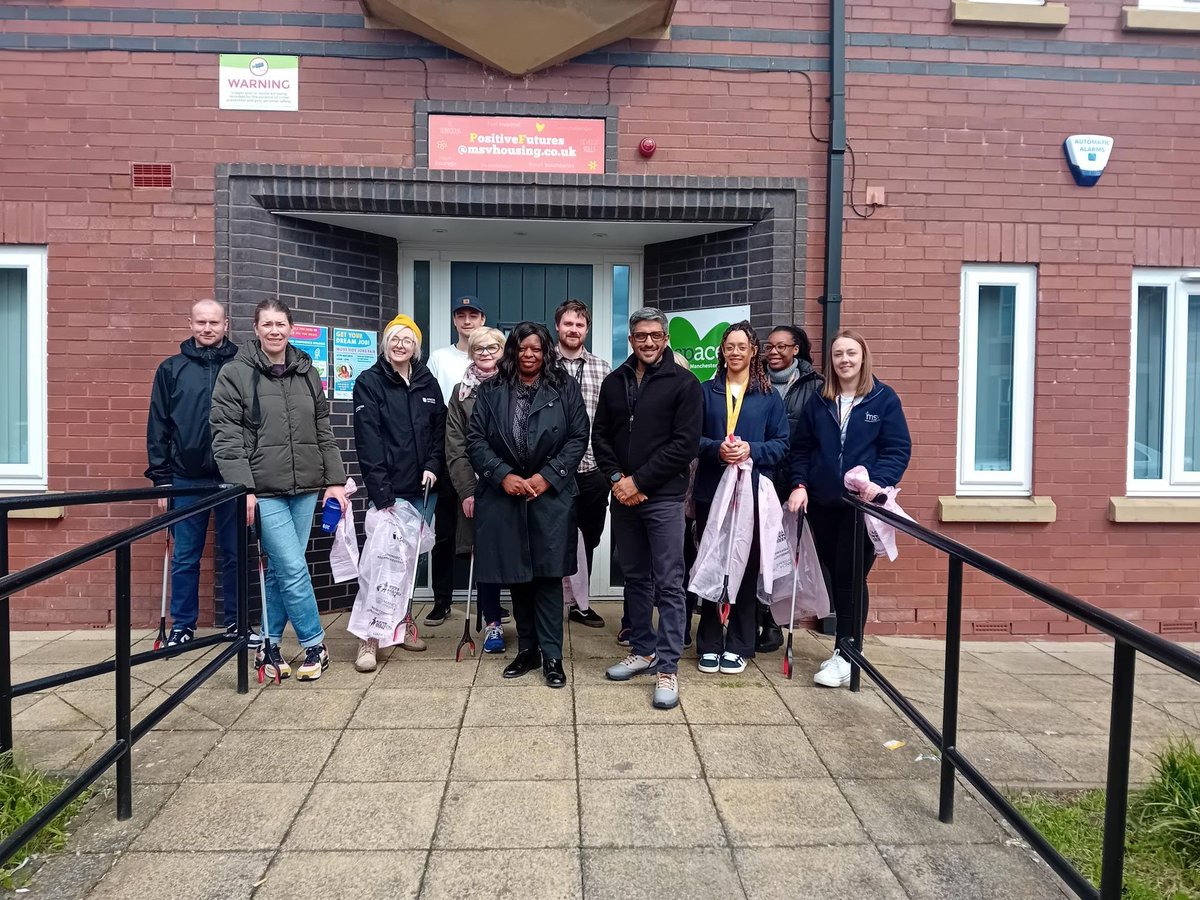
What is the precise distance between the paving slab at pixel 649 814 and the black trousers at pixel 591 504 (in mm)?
1764

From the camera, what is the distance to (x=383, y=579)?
429 centimetres

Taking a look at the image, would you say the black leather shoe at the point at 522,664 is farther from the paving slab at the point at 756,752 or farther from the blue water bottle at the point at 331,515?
the blue water bottle at the point at 331,515

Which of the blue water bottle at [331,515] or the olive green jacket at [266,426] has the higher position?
the olive green jacket at [266,426]

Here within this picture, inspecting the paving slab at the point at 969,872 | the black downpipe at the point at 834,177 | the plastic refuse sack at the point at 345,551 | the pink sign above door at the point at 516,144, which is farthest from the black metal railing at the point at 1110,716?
the pink sign above door at the point at 516,144

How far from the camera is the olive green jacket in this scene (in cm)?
394

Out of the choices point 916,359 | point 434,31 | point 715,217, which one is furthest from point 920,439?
point 434,31

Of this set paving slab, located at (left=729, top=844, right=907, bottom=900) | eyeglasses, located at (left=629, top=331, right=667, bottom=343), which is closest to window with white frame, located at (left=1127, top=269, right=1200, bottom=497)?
eyeglasses, located at (left=629, top=331, right=667, bottom=343)

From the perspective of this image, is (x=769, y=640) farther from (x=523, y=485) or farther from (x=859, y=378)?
(x=523, y=485)

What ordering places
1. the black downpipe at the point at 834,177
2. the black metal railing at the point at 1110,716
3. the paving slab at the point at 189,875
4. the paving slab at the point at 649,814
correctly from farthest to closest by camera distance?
the black downpipe at the point at 834,177 < the paving slab at the point at 649,814 < the paving slab at the point at 189,875 < the black metal railing at the point at 1110,716

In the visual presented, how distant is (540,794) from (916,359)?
12.5 ft

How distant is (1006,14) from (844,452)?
11.2ft

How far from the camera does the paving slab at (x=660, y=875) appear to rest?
7.98 ft

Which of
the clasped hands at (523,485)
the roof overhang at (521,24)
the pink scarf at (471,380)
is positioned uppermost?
the roof overhang at (521,24)

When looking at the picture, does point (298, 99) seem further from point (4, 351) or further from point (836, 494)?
point (836, 494)
